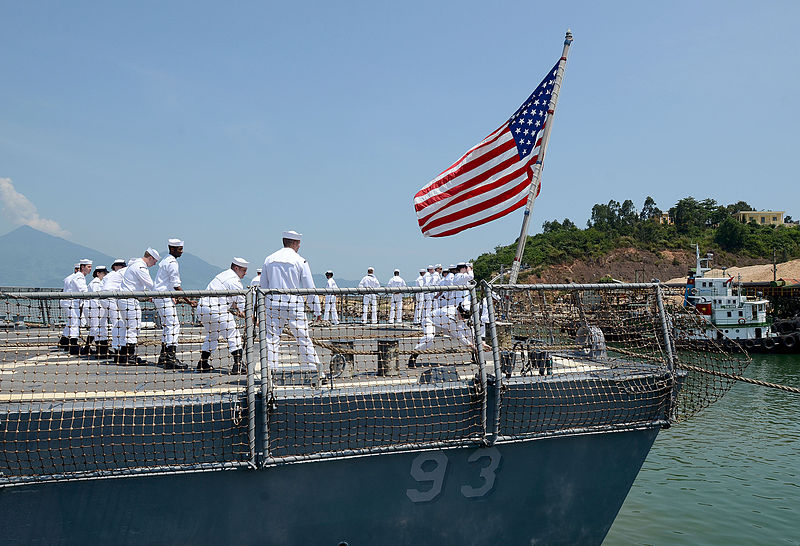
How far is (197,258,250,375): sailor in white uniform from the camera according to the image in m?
5.53

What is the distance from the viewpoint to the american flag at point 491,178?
6594mm

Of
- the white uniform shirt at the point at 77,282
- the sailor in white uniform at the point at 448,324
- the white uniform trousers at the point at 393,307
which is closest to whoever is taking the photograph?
the sailor in white uniform at the point at 448,324

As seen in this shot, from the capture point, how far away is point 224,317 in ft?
19.5

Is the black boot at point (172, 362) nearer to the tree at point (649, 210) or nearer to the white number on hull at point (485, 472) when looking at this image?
the white number on hull at point (485, 472)

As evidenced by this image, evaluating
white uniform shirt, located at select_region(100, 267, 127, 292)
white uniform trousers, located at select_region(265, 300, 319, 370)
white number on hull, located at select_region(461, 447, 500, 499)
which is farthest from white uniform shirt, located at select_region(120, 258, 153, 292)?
white number on hull, located at select_region(461, 447, 500, 499)

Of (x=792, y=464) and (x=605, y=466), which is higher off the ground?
(x=605, y=466)

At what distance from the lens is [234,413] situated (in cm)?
405

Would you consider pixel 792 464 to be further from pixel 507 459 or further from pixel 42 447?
pixel 42 447

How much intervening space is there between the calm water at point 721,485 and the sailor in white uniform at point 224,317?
5.22 m

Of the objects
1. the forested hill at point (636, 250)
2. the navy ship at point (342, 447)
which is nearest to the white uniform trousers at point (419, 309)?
the navy ship at point (342, 447)

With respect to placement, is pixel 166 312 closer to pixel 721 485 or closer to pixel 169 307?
pixel 169 307

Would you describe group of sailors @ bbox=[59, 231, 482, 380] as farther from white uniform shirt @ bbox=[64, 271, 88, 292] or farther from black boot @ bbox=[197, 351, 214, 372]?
white uniform shirt @ bbox=[64, 271, 88, 292]

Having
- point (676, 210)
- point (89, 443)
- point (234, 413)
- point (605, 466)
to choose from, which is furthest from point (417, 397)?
point (676, 210)

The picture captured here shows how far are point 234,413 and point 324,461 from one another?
0.72 meters
